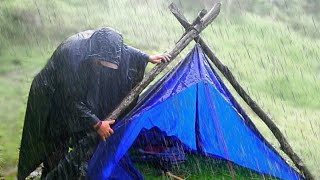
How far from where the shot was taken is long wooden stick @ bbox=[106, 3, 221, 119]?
4113 millimetres

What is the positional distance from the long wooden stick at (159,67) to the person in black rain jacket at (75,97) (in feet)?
0.29

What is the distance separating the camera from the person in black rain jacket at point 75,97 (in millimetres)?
3951

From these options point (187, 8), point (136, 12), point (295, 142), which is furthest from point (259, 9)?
point (295, 142)

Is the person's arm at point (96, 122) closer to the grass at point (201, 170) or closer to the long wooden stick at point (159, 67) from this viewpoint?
the long wooden stick at point (159, 67)

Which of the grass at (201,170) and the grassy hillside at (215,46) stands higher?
the grassy hillside at (215,46)

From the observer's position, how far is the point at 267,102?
8.69 m

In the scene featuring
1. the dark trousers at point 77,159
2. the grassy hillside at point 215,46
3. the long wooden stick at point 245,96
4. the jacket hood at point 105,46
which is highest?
the grassy hillside at point 215,46

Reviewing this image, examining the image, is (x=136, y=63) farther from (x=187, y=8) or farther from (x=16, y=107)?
(x=187, y=8)

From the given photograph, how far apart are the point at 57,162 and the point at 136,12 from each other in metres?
9.03

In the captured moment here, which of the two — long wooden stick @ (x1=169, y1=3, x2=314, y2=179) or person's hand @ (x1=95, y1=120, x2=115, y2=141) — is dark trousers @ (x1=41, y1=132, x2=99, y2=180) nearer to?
person's hand @ (x1=95, y1=120, x2=115, y2=141)

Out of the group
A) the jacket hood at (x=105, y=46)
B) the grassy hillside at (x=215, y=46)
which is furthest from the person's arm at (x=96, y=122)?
the grassy hillside at (x=215, y=46)

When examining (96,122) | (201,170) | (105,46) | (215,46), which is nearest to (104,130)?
(96,122)

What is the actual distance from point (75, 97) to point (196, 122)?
1718 mm

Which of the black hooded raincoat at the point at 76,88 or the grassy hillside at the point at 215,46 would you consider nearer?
the black hooded raincoat at the point at 76,88
